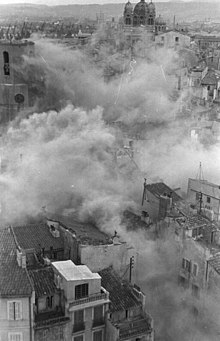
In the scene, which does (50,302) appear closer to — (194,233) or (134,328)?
(134,328)

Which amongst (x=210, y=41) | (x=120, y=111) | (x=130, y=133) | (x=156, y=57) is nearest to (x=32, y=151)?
(x=130, y=133)

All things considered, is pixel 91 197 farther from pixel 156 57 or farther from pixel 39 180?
pixel 156 57

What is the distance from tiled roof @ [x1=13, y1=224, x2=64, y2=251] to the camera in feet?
28.0

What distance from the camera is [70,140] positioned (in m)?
12.3

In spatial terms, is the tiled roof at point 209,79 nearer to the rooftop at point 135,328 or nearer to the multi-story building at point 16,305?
the rooftop at point 135,328

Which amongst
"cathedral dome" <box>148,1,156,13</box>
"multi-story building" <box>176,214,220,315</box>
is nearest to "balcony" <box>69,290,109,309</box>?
"multi-story building" <box>176,214,220,315</box>

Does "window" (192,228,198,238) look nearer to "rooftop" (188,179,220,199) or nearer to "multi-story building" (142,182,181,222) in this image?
"multi-story building" (142,182,181,222)

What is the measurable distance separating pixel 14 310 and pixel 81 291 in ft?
3.16

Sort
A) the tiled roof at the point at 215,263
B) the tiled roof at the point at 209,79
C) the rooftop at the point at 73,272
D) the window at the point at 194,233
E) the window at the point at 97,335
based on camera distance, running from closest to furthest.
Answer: the rooftop at the point at 73,272 → the window at the point at 97,335 → the tiled roof at the point at 215,263 → the window at the point at 194,233 → the tiled roof at the point at 209,79

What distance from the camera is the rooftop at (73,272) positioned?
689cm

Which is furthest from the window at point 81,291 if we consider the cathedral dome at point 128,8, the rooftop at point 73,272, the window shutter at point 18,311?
the cathedral dome at point 128,8

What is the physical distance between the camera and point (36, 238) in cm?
876

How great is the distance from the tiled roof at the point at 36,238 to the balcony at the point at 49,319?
5.62ft

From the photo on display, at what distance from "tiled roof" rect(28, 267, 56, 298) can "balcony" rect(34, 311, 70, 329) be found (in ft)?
0.87
